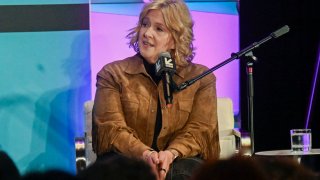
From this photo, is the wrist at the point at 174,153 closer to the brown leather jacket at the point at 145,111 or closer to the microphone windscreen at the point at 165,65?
the brown leather jacket at the point at 145,111

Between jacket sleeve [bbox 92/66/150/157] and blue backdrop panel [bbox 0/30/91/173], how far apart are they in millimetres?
878

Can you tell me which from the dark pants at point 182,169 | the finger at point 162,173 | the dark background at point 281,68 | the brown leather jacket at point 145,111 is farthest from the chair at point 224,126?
the finger at point 162,173

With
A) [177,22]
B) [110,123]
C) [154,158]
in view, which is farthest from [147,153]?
[177,22]

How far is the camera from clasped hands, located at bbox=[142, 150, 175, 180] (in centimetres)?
333

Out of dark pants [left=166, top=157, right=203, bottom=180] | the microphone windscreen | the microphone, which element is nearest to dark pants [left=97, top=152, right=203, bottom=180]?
dark pants [left=166, top=157, right=203, bottom=180]

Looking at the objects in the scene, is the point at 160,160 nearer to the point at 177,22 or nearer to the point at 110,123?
the point at 110,123

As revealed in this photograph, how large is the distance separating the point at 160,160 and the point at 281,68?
1785mm

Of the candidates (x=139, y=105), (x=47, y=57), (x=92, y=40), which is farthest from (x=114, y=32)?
(x=139, y=105)

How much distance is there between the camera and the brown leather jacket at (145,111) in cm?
366

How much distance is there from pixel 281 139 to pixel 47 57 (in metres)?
1.87

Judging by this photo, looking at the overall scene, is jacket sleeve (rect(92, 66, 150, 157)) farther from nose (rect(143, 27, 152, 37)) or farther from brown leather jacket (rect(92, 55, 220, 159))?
nose (rect(143, 27, 152, 37))

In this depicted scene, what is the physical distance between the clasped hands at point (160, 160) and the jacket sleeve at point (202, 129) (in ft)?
0.44

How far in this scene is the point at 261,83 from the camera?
479 cm

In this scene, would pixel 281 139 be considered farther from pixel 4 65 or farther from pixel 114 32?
pixel 4 65
